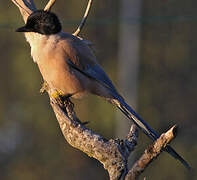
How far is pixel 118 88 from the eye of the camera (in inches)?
614

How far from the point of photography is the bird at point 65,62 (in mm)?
4980

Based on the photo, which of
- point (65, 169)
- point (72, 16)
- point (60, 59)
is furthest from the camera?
point (72, 16)

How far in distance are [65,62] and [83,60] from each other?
0.28 meters

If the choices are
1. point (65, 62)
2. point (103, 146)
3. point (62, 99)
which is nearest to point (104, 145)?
point (103, 146)

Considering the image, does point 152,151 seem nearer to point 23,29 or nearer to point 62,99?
point 62,99

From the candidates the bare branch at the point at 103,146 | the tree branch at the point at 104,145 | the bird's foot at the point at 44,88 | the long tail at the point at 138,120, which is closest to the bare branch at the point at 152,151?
the tree branch at the point at 104,145

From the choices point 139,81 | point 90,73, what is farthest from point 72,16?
point 90,73

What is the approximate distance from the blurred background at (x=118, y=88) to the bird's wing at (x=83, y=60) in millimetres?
9772

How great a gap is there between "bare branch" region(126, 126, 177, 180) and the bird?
1.23m

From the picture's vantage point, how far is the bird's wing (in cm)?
527

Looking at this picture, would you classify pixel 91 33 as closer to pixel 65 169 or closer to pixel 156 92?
pixel 156 92

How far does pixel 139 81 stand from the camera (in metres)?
17.2

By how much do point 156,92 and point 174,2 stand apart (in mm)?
3245

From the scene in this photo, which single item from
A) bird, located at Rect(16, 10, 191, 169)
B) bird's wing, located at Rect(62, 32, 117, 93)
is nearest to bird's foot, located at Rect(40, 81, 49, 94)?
bird, located at Rect(16, 10, 191, 169)
